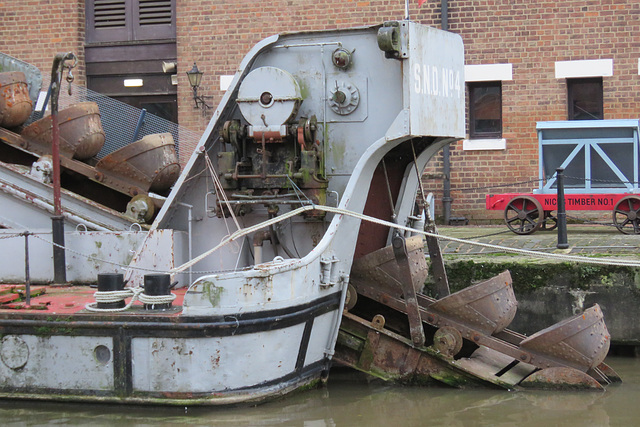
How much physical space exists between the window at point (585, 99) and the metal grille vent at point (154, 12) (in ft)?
23.3

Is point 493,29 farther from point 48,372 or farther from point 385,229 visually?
point 48,372

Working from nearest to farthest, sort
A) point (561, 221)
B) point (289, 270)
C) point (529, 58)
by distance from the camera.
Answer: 1. point (289, 270)
2. point (561, 221)
3. point (529, 58)

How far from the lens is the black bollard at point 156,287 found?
7.12 m

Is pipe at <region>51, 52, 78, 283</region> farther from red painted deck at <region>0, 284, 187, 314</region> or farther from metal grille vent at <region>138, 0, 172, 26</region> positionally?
metal grille vent at <region>138, 0, 172, 26</region>

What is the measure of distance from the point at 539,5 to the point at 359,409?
1046 centimetres

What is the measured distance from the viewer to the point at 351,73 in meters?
8.18

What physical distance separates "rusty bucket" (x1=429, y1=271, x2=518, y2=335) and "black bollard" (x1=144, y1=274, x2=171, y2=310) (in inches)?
90.5

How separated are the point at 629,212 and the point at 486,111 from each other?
13.3 ft

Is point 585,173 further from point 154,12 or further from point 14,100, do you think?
point 154,12

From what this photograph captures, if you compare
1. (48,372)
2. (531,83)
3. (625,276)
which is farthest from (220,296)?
(531,83)

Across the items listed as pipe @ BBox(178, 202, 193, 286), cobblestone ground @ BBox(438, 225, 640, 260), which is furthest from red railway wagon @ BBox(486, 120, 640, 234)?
pipe @ BBox(178, 202, 193, 286)

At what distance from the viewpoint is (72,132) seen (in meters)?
9.19

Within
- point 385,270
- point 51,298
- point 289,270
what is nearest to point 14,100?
point 51,298

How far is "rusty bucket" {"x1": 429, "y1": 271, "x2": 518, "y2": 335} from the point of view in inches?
307
